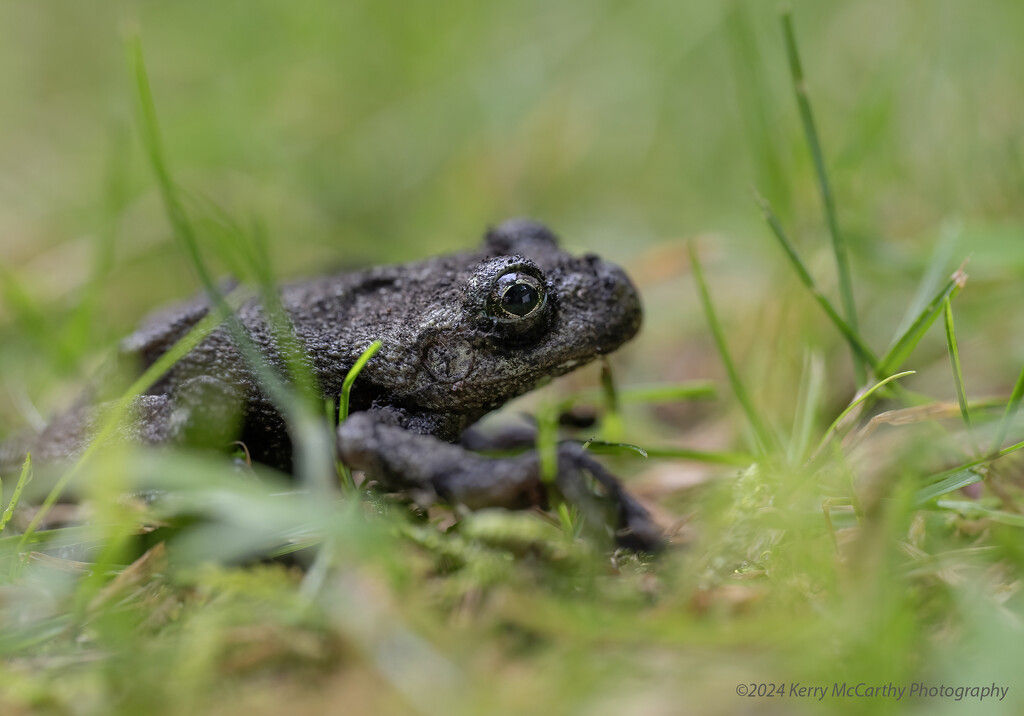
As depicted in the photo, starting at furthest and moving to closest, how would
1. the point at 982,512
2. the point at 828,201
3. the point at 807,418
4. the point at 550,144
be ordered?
the point at 550,144 → the point at 828,201 → the point at 807,418 → the point at 982,512

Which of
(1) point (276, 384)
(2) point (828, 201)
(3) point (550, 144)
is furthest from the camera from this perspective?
(3) point (550, 144)

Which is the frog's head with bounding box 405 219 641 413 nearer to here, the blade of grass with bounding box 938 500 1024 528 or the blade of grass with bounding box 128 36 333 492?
the blade of grass with bounding box 128 36 333 492

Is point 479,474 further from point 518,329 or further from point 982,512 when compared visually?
point 982,512

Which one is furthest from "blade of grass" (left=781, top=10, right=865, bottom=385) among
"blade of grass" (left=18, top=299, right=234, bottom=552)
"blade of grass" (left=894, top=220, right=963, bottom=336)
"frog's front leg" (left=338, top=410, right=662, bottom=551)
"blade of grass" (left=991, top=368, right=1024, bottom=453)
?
"blade of grass" (left=18, top=299, right=234, bottom=552)

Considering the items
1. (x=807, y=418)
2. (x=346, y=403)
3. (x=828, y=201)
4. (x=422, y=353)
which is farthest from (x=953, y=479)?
(x=346, y=403)

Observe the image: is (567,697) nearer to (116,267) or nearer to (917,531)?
(917,531)

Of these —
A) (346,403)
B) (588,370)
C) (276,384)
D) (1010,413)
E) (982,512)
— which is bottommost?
(982,512)

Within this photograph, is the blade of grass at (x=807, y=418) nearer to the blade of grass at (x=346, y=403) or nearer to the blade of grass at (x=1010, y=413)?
the blade of grass at (x=1010, y=413)
